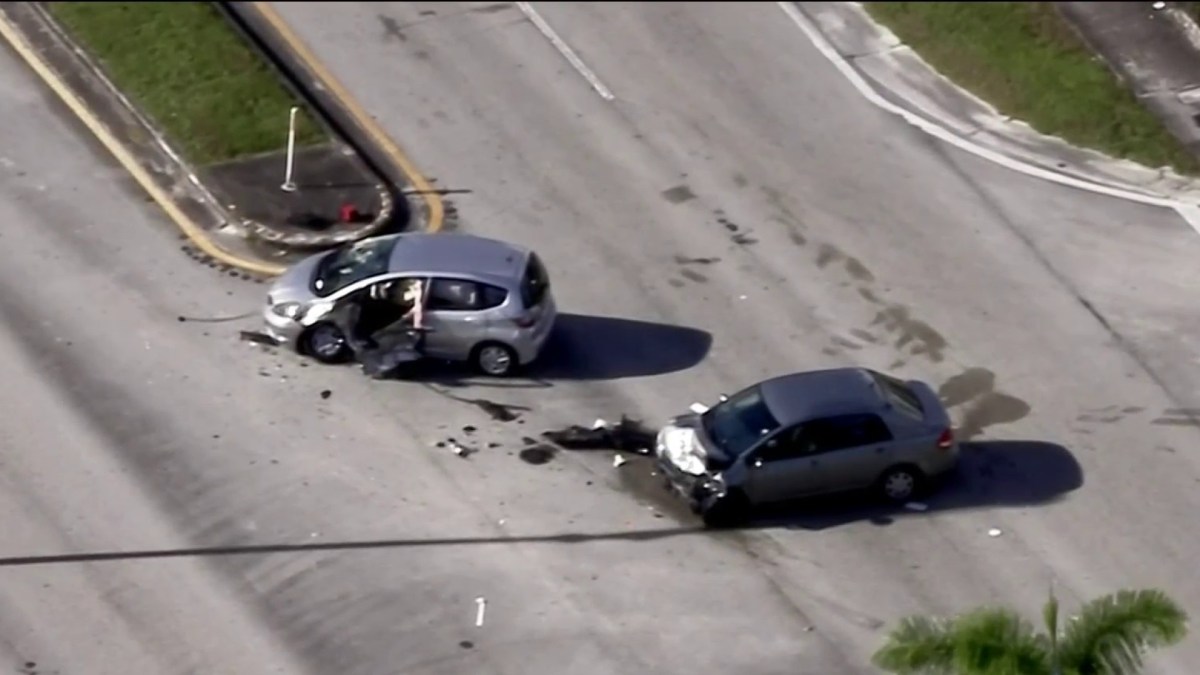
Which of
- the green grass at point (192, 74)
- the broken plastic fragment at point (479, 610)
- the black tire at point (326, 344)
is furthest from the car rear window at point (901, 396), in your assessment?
the green grass at point (192, 74)

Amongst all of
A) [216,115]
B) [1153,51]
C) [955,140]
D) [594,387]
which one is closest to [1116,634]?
[594,387]

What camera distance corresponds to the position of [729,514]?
2406 centimetres

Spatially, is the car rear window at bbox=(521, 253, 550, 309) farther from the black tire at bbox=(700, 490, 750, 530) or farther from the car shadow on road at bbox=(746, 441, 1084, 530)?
the car shadow on road at bbox=(746, 441, 1084, 530)

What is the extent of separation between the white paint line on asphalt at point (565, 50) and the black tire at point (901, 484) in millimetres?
9804

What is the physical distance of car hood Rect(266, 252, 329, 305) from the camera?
87.1ft

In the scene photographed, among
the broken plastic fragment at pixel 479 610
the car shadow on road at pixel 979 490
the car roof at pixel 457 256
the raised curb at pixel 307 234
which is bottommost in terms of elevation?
the broken plastic fragment at pixel 479 610

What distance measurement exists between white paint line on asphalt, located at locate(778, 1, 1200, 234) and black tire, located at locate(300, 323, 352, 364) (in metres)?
10.0

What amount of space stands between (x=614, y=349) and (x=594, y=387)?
34.0 inches

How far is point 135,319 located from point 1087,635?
14.8 m

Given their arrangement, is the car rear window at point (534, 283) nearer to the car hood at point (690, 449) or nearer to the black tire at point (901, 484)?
the car hood at point (690, 449)

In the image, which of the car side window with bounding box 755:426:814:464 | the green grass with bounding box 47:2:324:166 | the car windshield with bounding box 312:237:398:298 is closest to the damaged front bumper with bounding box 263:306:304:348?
the car windshield with bounding box 312:237:398:298

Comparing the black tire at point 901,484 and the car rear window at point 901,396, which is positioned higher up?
the car rear window at point 901,396

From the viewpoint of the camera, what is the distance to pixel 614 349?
2716cm

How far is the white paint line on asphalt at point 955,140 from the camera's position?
3031 centimetres
